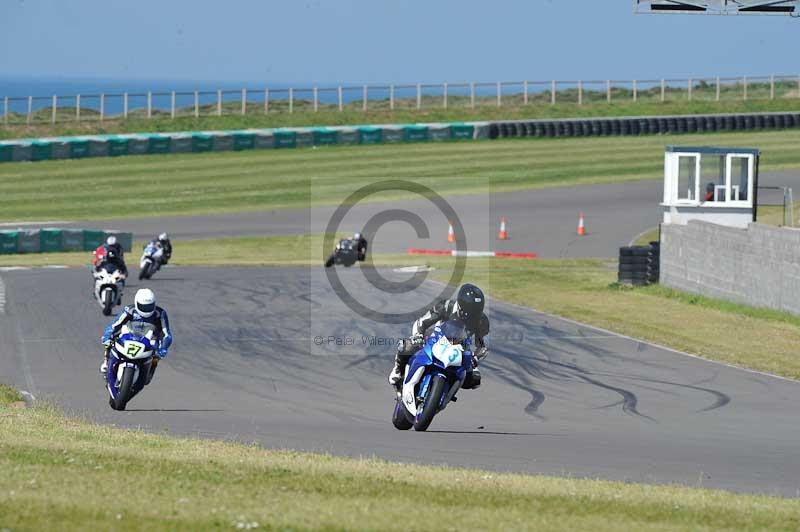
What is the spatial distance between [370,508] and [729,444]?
→ 597 centimetres

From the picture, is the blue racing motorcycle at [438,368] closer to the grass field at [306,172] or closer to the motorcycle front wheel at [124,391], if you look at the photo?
the motorcycle front wheel at [124,391]

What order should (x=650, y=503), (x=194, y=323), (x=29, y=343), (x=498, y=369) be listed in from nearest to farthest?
(x=650, y=503), (x=498, y=369), (x=29, y=343), (x=194, y=323)

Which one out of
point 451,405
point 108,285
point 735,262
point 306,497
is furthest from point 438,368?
point 735,262

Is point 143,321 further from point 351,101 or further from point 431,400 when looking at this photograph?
point 351,101

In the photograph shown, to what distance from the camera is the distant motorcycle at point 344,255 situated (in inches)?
1293

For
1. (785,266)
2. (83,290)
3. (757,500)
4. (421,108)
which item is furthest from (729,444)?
(421,108)

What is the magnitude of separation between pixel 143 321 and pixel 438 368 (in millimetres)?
4557

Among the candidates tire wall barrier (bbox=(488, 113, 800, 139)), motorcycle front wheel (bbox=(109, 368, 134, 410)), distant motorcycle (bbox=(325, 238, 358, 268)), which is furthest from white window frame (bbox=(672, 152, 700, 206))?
tire wall barrier (bbox=(488, 113, 800, 139))

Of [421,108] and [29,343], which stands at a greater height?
[421,108]

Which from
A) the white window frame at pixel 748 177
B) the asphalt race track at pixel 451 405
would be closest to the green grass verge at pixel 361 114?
the asphalt race track at pixel 451 405

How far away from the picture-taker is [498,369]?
1889 cm

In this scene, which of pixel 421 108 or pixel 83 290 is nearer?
pixel 83 290

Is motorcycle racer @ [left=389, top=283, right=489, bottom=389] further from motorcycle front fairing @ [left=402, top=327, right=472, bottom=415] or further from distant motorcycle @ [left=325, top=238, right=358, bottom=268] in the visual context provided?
distant motorcycle @ [left=325, top=238, right=358, bottom=268]

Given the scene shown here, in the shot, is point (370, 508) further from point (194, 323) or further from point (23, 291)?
point (23, 291)
